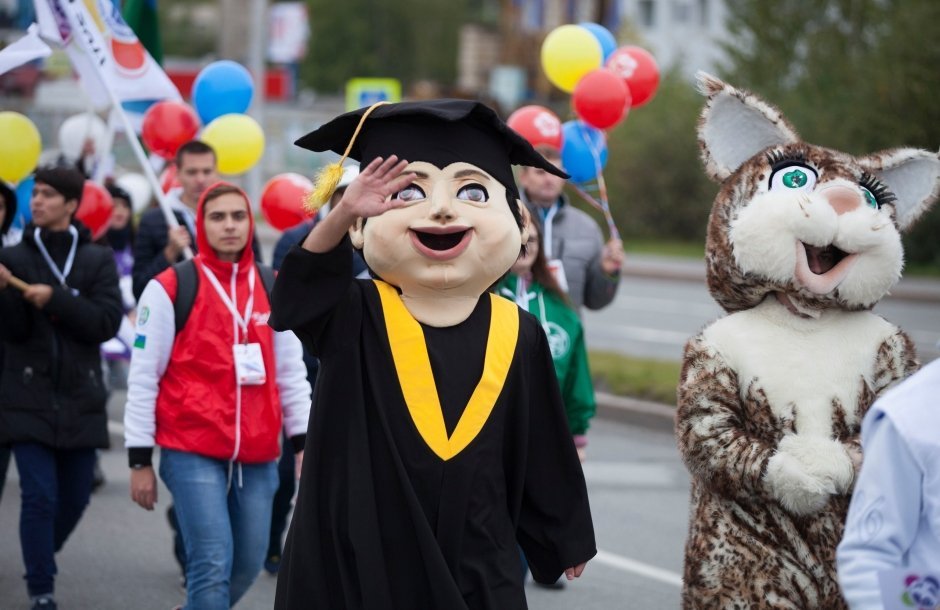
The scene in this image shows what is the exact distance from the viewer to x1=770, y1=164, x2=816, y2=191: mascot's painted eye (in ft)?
14.5

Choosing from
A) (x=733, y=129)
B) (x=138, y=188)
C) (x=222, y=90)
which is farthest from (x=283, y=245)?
(x=138, y=188)

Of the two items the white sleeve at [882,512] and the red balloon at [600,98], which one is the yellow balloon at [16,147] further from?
the white sleeve at [882,512]

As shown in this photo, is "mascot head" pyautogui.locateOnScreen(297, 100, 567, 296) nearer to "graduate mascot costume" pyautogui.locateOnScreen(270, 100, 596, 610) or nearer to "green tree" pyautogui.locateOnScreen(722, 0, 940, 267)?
"graduate mascot costume" pyautogui.locateOnScreen(270, 100, 596, 610)

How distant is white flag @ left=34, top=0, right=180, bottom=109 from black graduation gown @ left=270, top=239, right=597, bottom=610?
442 centimetres

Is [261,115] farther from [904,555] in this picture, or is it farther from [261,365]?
[904,555]

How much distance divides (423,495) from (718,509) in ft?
3.14

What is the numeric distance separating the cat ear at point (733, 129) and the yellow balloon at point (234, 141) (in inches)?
163

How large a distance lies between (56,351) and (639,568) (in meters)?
3.06

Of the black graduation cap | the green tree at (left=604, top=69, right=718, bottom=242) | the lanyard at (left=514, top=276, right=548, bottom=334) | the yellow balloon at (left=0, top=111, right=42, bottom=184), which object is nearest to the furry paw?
the black graduation cap

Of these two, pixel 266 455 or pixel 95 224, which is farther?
pixel 95 224

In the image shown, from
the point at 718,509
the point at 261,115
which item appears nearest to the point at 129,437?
the point at 718,509

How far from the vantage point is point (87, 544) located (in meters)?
7.63

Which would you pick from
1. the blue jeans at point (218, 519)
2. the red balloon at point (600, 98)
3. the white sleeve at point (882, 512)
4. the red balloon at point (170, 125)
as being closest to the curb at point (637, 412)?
the red balloon at point (600, 98)

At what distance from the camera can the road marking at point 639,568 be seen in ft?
23.7
